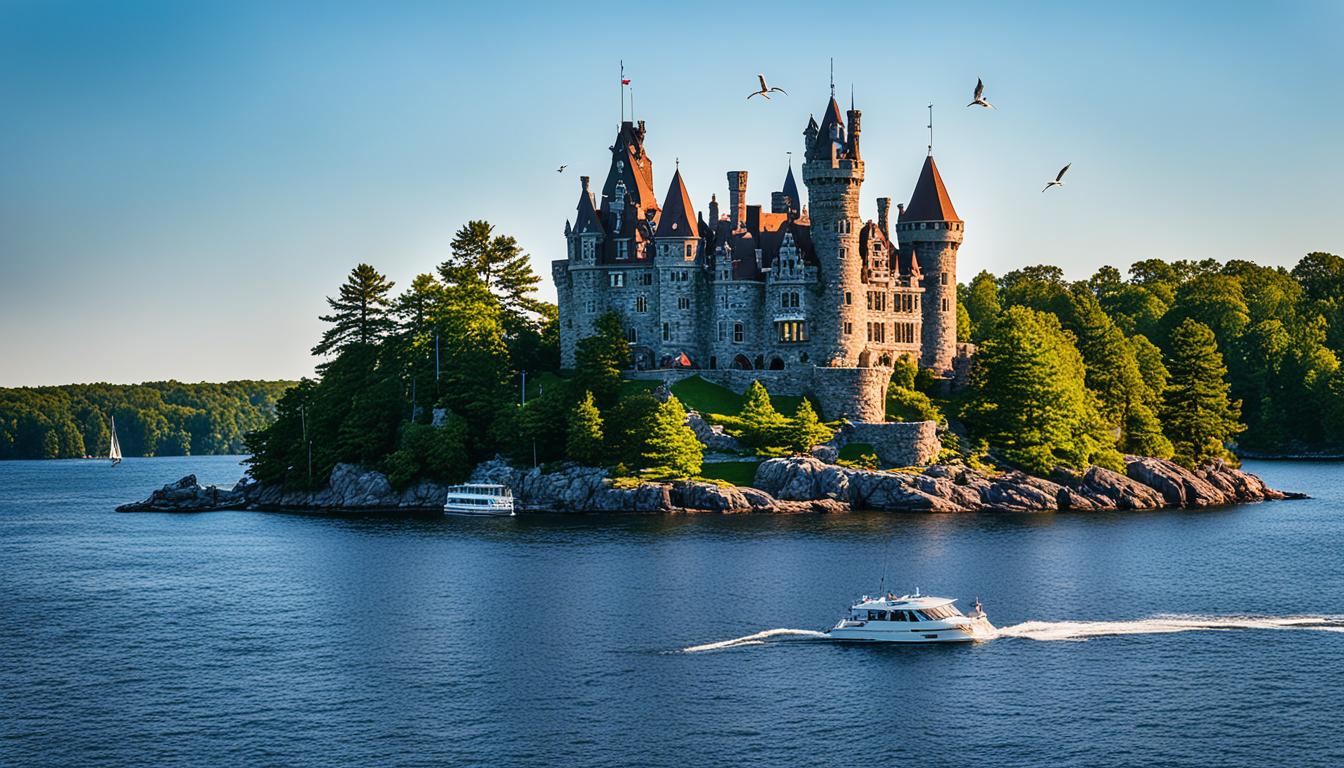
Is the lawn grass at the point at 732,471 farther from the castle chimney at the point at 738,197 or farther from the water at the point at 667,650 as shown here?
the castle chimney at the point at 738,197

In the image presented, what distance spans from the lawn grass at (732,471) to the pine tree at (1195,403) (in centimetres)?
4659

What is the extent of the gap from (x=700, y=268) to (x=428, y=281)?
1213 inches

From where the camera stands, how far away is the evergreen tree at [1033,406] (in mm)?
138750

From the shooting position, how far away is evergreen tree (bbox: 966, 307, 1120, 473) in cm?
13875

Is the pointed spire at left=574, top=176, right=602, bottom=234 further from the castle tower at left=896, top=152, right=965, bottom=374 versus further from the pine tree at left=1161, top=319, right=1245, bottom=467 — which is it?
the pine tree at left=1161, top=319, right=1245, bottom=467

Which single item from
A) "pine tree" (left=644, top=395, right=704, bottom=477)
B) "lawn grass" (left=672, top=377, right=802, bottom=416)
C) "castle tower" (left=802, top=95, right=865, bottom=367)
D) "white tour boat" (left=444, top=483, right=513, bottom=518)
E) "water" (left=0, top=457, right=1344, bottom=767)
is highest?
"castle tower" (left=802, top=95, right=865, bottom=367)

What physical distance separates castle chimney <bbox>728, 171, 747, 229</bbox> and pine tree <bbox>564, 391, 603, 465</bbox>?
27.2m

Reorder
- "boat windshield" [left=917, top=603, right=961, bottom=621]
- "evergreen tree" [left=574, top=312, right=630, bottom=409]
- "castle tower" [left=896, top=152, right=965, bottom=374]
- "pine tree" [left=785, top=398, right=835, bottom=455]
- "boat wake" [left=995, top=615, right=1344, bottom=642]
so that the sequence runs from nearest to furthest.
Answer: "boat windshield" [left=917, top=603, right=961, bottom=621] < "boat wake" [left=995, top=615, right=1344, bottom=642] < "pine tree" [left=785, top=398, right=835, bottom=455] < "evergreen tree" [left=574, top=312, right=630, bottom=409] < "castle tower" [left=896, top=152, right=965, bottom=374]

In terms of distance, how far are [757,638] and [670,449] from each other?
54.3m

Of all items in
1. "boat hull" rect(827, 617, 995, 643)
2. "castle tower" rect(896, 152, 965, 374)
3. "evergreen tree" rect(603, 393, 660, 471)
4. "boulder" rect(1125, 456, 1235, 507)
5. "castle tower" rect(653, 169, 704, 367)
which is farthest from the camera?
"castle tower" rect(896, 152, 965, 374)

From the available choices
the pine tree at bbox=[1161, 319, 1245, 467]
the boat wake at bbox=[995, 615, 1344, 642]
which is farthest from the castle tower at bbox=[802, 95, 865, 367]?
the boat wake at bbox=[995, 615, 1344, 642]

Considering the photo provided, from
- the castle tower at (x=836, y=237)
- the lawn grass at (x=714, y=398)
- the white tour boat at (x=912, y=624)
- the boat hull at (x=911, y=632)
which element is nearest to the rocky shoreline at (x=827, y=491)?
the lawn grass at (x=714, y=398)

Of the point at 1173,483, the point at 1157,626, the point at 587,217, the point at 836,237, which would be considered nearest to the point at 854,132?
the point at 836,237

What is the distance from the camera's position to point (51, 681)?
241 feet
